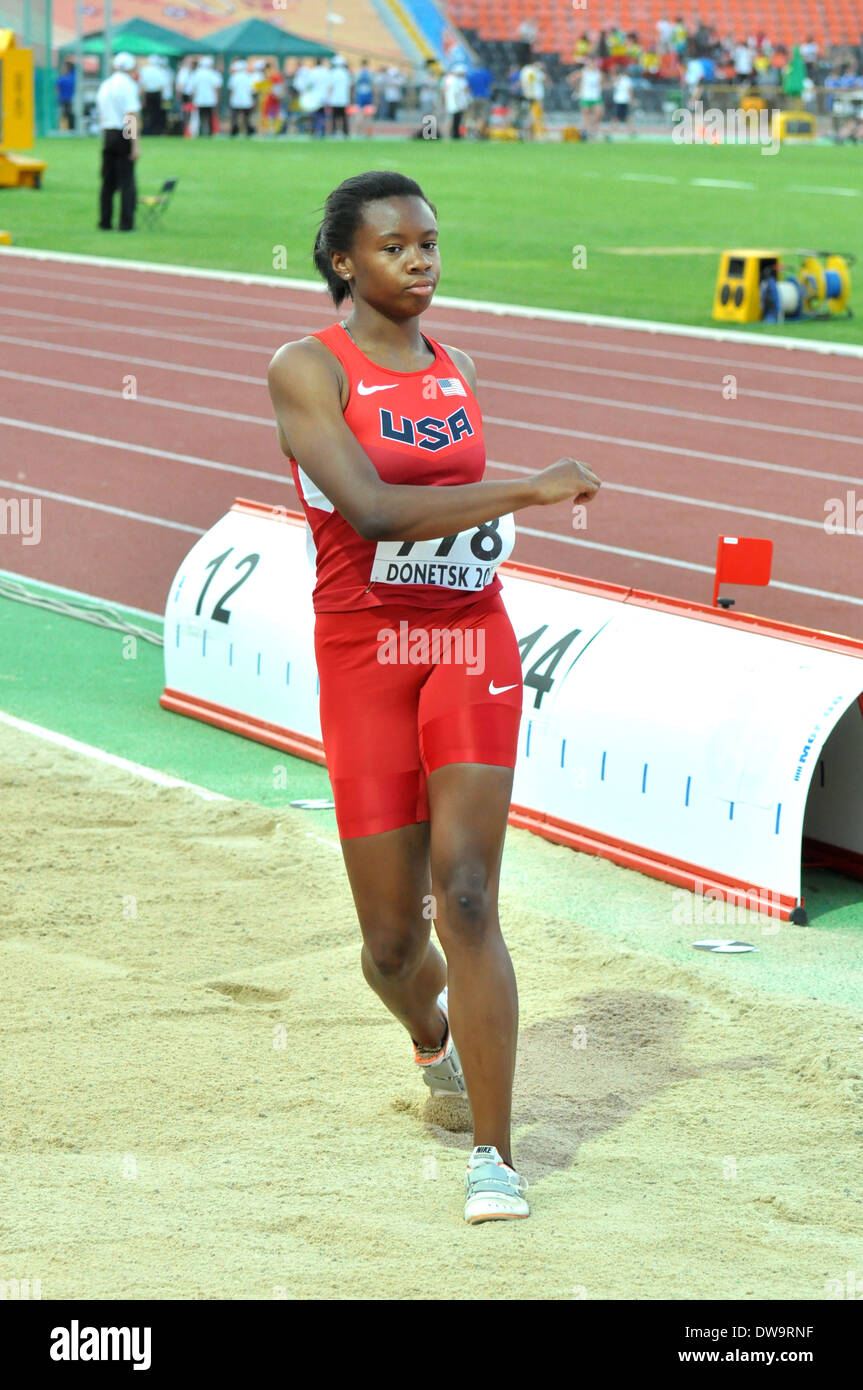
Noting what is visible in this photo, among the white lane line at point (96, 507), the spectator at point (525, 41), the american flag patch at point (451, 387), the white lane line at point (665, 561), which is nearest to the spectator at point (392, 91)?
the spectator at point (525, 41)

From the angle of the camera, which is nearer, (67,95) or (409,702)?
(409,702)

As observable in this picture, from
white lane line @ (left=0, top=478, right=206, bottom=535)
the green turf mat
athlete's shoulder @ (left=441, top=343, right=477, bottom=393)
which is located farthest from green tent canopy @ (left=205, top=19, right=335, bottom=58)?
athlete's shoulder @ (left=441, top=343, right=477, bottom=393)

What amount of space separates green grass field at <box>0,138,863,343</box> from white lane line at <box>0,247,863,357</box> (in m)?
0.48

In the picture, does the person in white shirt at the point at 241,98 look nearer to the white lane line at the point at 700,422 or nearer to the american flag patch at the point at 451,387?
the white lane line at the point at 700,422

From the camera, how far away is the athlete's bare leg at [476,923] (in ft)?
11.9

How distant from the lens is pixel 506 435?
13328 millimetres

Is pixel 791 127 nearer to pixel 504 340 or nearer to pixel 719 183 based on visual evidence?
pixel 719 183

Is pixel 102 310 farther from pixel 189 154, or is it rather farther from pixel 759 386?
pixel 189 154

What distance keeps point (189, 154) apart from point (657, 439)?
28397 mm

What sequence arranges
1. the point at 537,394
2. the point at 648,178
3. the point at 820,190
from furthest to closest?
the point at 648,178, the point at 820,190, the point at 537,394

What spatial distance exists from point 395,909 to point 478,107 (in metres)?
47.0

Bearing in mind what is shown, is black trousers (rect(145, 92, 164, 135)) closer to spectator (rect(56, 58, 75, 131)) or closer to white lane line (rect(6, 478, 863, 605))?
spectator (rect(56, 58, 75, 131))

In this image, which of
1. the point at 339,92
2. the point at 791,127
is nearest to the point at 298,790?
the point at 339,92

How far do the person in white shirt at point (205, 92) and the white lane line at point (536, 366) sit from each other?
93.7ft
